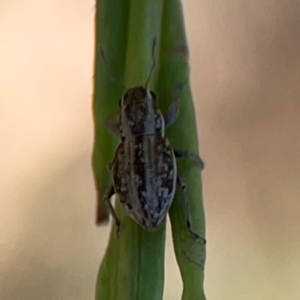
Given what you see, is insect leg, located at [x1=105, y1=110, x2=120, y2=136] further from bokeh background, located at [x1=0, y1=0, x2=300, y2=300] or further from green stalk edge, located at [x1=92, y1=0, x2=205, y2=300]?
bokeh background, located at [x1=0, y1=0, x2=300, y2=300]

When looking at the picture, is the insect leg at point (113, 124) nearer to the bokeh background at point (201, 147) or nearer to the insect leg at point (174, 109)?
the insect leg at point (174, 109)

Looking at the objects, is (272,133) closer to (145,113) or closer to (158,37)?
(145,113)

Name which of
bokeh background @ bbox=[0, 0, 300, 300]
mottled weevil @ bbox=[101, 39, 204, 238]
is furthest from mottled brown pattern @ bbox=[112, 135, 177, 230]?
bokeh background @ bbox=[0, 0, 300, 300]

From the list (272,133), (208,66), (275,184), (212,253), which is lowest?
(212,253)

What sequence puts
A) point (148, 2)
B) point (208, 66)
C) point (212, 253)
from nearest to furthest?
point (148, 2)
point (212, 253)
point (208, 66)

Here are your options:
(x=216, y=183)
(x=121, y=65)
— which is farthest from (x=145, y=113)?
(x=216, y=183)

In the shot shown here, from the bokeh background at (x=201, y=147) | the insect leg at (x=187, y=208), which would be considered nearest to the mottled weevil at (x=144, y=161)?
the insect leg at (x=187, y=208)

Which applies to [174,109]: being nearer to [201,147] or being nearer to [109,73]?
[109,73]
